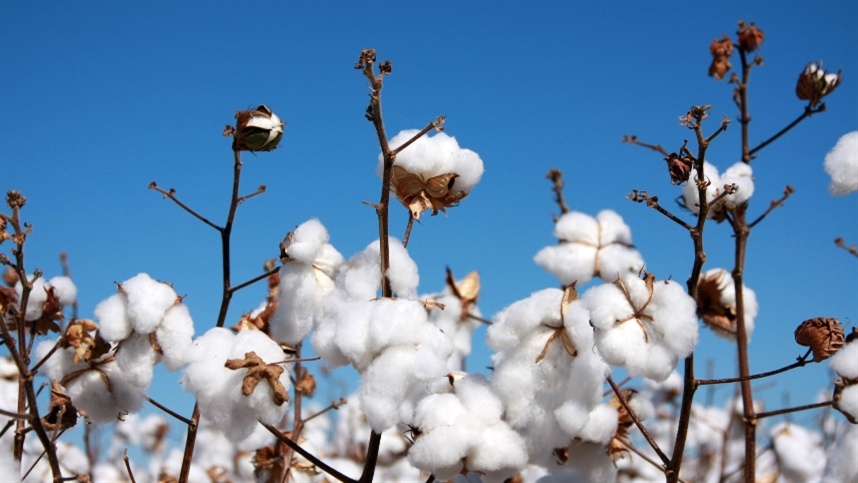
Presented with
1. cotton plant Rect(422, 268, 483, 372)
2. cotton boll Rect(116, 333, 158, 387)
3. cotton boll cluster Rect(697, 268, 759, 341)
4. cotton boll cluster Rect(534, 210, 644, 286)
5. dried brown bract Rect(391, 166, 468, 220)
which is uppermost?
cotton boll cluster Rect(534, 210, 644, 286)

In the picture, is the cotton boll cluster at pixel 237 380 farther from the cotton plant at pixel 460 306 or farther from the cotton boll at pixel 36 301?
the cotton plant at pixel 460 306

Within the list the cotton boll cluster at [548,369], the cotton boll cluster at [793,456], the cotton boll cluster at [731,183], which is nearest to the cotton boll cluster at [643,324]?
the cotton boll cluster at [548,369]

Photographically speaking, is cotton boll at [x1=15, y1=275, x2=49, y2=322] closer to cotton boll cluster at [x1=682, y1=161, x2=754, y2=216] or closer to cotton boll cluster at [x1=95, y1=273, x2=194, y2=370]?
cotton boll cluster at [x1=95, y1=273, x2=194, y2=370]

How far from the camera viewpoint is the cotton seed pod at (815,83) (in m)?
2.49

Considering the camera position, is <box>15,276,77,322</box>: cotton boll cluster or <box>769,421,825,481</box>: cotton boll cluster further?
<box>769,421,825,481</box>: cotton boll cluster

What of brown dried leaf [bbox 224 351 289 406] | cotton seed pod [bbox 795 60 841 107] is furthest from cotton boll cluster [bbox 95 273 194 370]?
cotton seed pod [bbox 795 60 841 107]

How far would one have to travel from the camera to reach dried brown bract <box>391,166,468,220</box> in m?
1.47

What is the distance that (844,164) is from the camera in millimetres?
1904

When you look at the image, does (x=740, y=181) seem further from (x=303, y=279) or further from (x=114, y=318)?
(x=114, y=318)

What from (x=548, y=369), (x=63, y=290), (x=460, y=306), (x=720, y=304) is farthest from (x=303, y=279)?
(x=460, y=306)

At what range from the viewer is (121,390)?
1.66m

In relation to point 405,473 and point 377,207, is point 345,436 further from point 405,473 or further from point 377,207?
point 377,207

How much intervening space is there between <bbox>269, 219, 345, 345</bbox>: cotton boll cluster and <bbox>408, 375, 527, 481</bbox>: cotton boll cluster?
0.30 m

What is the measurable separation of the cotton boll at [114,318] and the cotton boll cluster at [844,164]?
5.13ft
